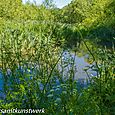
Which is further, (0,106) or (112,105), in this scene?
(0,106)

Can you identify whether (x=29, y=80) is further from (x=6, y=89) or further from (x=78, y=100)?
(x=78, y=100)

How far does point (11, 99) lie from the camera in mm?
4289

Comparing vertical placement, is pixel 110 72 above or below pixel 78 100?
above

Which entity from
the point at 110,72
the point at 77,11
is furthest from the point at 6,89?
the point at 77,11

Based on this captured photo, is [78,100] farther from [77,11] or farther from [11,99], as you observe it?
[77,11]

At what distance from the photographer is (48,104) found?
386 centimetres

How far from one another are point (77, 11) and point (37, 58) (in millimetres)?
46301

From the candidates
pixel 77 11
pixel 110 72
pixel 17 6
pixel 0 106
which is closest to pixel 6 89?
pixel 0 106

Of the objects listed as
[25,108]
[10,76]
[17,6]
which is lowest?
[25,108]

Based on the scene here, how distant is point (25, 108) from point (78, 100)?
2.84 ft

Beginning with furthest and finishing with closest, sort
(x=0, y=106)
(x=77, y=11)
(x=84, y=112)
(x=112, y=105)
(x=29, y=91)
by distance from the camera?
1. (x=77, y=11)
2. (x=29, y=91)
3. (x=0, y=106)
4. (x=112, y=105)
5. (x=84, y=112)

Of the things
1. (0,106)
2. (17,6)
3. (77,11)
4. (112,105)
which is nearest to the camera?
(112,105)

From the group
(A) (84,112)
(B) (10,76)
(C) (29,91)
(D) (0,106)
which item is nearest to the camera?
(A) (84,112)

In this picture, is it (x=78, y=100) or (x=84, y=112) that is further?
(x=78, y=100)
